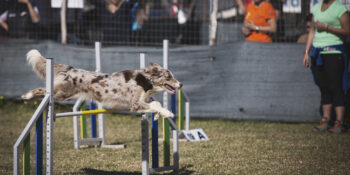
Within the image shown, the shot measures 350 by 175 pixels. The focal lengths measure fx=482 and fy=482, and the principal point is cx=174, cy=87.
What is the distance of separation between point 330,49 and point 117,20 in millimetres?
3930

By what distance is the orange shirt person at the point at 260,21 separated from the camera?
8089 mm

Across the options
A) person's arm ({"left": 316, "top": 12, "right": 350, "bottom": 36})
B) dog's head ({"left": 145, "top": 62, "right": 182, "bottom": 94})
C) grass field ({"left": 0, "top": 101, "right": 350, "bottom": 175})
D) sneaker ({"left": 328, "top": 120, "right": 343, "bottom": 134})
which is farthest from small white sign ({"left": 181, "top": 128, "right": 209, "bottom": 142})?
dog's head ({"left": 145, "top": 62, "right": 182, "bottom": 94})

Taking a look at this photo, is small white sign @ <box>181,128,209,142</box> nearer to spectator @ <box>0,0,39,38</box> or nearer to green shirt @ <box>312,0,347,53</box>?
green shirt @ <box>312,0,347,53</box>

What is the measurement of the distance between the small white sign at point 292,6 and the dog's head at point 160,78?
5137 millimetres

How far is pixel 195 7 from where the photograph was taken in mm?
9930

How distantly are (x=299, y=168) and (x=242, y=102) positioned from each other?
3169 mm

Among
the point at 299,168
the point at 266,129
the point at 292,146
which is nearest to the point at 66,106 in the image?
the point at 266,129

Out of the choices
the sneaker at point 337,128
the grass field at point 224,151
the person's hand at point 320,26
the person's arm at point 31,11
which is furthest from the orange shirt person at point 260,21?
the person's arm at point 31,11

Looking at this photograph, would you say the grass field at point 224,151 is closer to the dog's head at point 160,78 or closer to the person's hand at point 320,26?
the dog's head at point 160,78

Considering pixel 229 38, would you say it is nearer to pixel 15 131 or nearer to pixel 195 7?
pixel 195 7

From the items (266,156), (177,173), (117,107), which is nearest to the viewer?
(117,107)

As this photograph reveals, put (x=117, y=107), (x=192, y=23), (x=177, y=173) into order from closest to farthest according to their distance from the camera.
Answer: (x=117, y=107) < (x=177, y=173) < (x=192, y=23)

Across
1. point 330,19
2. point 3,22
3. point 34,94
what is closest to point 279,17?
A: point 330,19

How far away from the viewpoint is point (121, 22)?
894cm
